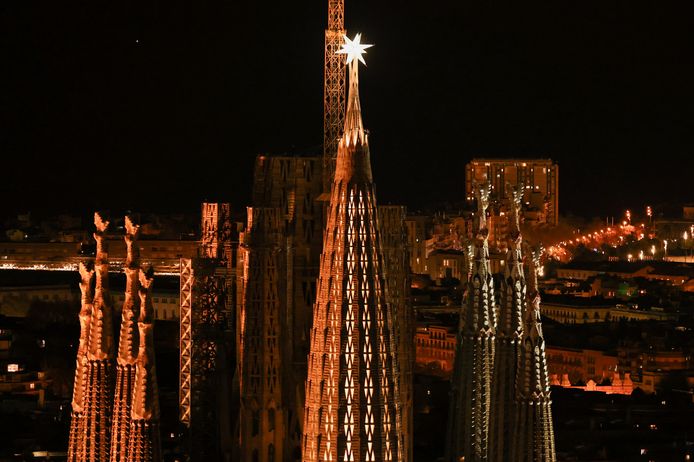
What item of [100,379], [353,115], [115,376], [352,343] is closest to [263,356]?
[115,376]

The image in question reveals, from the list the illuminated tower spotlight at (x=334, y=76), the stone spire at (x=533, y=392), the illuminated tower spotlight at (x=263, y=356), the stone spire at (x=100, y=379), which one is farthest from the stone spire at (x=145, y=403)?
the illuminated tower spotlight at (x=334, y=76)

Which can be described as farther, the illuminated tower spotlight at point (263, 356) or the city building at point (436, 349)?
the city building at point (436, 349)

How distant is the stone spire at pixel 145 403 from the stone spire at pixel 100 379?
0.57m

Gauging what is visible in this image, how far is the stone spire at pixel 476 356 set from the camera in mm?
33219

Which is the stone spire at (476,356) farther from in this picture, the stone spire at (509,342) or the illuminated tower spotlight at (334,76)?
the illuminated tower spotlight at (334,76)

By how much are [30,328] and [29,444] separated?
1204 inches

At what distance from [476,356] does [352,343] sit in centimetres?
618

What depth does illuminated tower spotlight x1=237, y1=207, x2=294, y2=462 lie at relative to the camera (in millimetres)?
35938

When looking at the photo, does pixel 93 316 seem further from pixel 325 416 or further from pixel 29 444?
pixel 29 444

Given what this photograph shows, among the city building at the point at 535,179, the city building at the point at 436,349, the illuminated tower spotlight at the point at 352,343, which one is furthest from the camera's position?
the city building at the point at 535,179

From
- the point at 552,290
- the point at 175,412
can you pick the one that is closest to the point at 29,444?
the point at 175,412

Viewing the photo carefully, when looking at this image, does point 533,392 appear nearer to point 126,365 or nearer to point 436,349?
point 126,365

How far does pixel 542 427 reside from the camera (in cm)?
2962

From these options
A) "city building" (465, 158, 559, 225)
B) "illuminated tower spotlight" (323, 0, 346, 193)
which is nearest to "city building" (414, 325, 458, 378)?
"illuminated tower spotlight" (323, 0, 346, 193)
